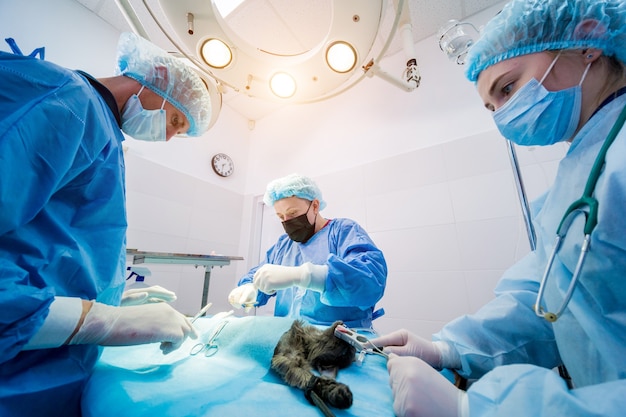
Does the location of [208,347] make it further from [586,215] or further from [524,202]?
[524,202]

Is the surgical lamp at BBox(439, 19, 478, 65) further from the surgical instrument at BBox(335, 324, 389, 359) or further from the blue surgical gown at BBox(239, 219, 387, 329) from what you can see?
the surgical instrument at BBox(335, 324, 389, 359)

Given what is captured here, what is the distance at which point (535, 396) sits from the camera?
367mm

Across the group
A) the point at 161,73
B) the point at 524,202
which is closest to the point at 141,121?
the point at 161,73

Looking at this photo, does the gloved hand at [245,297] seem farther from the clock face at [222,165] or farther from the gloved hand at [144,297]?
the clock face at [222,165]

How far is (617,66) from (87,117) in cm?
127

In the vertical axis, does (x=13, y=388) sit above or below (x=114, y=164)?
below

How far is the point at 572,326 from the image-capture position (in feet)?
1.69

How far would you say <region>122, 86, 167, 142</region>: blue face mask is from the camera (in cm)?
82

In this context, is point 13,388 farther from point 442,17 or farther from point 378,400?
point 442,17

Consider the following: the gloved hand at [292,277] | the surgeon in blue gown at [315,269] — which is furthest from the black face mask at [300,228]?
the gloved hand at [292,277]

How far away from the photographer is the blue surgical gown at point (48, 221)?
412mm

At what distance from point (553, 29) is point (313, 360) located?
1045mm

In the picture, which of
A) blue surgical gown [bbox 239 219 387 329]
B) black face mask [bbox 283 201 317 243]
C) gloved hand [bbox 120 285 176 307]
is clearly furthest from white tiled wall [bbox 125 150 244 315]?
black face mask [bbox 283 201 317 243]

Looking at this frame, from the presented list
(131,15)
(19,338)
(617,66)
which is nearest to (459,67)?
(617,66)
